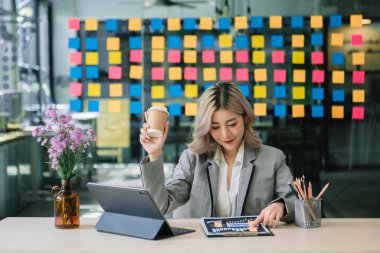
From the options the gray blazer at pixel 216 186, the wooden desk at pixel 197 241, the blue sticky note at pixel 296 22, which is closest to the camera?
the wooden desk at pixel 197 241

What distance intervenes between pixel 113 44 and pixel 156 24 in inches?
14.0

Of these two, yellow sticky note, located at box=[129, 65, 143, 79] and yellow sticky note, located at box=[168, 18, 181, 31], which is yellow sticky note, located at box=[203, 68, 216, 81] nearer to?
yellow sticky note, located at box=[168, 18, 181, 31]

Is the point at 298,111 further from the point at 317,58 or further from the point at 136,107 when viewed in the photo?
the point at 136,107

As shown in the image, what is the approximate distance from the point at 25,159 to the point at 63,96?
56 centimetres

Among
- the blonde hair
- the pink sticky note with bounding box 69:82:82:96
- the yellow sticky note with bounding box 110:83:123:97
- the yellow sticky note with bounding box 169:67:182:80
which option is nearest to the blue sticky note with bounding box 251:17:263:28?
the yellow sticky note with bounding box 169:67:182:80

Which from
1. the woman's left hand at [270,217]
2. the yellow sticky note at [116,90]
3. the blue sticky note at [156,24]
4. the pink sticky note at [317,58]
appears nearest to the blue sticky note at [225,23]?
the blue sticky note at [156,24]

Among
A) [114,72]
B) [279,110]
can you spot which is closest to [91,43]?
[114,72]

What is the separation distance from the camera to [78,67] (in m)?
4.61

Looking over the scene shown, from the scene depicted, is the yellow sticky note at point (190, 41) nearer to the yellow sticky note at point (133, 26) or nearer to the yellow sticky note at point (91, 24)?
the yellow sticky note at point (133, 26)

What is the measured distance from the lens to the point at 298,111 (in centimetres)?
459

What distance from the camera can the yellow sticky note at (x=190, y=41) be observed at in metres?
4.58

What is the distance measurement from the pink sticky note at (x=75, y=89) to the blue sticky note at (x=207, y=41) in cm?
98

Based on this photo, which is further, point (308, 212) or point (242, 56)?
point (242, 56)

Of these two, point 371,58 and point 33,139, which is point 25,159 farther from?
point 371,58
